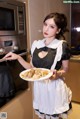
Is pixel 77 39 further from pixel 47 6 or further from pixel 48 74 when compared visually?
pixel 48 74

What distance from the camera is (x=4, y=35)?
1.35 meters

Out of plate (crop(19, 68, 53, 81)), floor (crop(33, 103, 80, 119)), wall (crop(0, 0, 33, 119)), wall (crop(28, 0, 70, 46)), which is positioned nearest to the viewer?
plate (crop(19, 68, 53, 81))

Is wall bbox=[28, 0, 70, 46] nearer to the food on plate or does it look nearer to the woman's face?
the woman's face

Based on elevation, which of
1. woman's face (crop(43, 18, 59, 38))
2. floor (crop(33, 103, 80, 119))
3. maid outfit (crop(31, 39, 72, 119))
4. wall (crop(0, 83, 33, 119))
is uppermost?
woman's face (crop(43, 18, 59, 38))

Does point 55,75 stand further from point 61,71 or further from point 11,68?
point 11,68

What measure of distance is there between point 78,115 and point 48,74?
1363 millimetres

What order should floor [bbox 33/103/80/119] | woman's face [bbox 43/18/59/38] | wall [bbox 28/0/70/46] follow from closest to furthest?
woman's face [bbox 43/18/59/38] < wall [bbox 28/0/70/46] < floor [bbox 33/103/80/119]

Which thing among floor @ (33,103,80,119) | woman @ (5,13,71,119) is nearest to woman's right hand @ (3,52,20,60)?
woman @ (5,13,71,119)

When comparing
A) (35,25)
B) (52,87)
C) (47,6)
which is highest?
(47,6)

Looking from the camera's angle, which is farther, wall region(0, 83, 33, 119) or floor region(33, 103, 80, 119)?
floor region(33, 103, 80, 119)

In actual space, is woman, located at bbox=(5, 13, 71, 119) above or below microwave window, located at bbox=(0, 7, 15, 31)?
below

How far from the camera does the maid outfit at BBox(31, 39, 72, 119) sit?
139cm

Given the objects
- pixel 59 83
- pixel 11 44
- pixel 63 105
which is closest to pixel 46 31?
pixel 11 44

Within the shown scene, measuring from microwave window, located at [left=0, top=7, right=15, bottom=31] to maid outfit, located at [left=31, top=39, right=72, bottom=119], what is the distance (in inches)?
10.1
